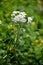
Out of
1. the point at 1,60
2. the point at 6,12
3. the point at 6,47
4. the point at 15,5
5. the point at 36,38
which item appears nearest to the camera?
the point at 1,60

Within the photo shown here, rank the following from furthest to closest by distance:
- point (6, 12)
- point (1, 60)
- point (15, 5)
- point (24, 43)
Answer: point (15, 5) → point (6, 12) → point (24, 43) → point (1, 60)

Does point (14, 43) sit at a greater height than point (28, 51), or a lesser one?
greater

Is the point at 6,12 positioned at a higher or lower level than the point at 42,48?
higher

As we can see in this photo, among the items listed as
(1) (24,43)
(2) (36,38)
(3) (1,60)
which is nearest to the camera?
(3) (1,60)

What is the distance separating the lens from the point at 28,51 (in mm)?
4797

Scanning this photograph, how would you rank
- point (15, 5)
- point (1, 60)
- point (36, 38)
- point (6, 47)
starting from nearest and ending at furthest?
point (1, 60) < point (6, 47) < point (36, 38) < point (15, 5)

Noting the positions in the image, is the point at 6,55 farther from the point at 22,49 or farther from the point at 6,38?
the point at 22,49

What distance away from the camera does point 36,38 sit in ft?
17.9

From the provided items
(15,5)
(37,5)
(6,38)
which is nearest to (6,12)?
(15,5)

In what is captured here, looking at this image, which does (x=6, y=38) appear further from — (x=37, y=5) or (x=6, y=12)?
(x=37, y=5)

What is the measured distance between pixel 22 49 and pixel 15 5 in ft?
6.80

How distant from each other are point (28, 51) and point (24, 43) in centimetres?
17

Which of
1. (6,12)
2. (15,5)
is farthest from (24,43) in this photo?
(15,5)

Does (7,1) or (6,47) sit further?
(7,1)
